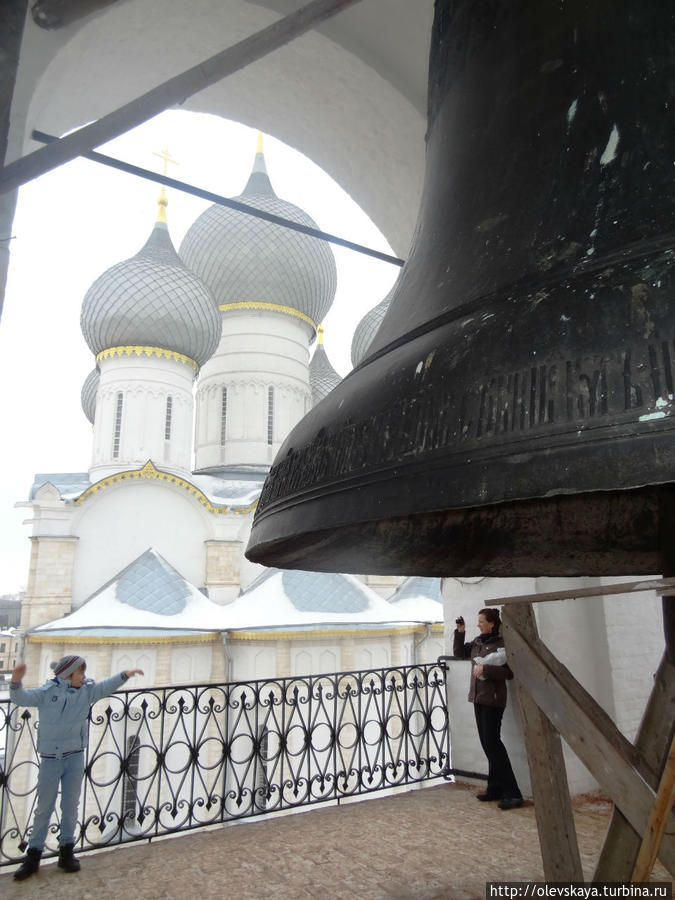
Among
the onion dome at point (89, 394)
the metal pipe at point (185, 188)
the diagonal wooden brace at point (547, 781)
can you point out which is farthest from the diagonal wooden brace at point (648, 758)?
the onion dome at point (89, 394)

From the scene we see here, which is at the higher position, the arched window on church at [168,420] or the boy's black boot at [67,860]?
the arched window on church at [168,420]

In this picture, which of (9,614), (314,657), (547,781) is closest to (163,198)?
(314,657)

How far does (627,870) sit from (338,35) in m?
3.40

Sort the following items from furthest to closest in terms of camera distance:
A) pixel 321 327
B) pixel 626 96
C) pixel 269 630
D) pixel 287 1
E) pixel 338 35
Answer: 1. pixel 321 327
2. pixel 269 630
3. pixel 338 35
4. pixel 287 1
5. pixel 626 96

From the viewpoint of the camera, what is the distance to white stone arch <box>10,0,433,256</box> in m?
2.64

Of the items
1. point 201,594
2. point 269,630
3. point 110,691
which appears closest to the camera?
point 110,691

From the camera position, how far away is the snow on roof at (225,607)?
12.6 m

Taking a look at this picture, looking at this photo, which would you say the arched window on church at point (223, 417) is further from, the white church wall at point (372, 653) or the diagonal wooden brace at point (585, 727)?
the diagonal wooden brace at point (585, 727)

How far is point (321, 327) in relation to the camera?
85.6ft

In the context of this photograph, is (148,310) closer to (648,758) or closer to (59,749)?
(59,749)

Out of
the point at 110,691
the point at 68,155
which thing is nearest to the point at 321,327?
the point at 110,691

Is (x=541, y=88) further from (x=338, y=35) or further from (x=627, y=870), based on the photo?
(x=338, y=35)

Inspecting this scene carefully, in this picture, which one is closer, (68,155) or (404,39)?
(68,155)

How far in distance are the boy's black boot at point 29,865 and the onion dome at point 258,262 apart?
1777 centimetres
